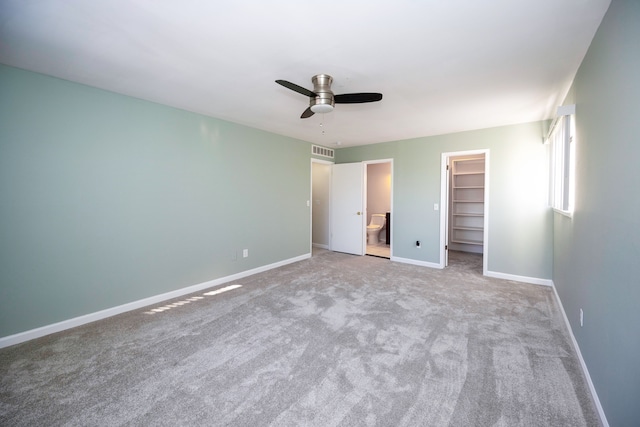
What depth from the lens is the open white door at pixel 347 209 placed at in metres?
5.79

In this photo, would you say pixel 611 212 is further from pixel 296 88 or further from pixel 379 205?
pixel 379 205

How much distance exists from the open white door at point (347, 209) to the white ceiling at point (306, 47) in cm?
265

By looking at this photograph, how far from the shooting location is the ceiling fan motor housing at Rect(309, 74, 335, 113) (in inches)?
97.4

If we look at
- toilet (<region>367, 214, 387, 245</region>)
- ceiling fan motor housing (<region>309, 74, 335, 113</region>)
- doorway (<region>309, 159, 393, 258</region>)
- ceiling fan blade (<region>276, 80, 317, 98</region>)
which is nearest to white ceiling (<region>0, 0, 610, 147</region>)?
ceiling fan motor housing (<region>309, 74, 335, 113</region>)

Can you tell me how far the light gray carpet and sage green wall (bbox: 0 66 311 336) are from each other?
471 mm

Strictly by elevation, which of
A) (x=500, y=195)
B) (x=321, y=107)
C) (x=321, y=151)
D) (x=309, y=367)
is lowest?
(x=309, y=367)

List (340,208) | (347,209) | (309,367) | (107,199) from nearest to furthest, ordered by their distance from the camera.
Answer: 1. (309,367)
2. (107,199)
3. (347,209)
4. (340,208)

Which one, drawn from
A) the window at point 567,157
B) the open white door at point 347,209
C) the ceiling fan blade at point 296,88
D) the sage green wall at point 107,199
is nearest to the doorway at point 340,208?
the open white door at point 347,209

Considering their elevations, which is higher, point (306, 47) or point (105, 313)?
point (306, 47)

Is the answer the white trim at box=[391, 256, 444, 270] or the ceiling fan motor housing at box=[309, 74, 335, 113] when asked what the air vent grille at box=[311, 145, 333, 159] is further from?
the ceiling fan motor housing at box=[309, 74, 335, 113]

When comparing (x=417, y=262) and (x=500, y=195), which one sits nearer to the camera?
(x=500, y=195)

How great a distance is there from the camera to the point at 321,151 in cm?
583

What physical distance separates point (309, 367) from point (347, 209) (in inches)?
166

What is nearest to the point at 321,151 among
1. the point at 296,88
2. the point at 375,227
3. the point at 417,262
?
the point at 375,227
